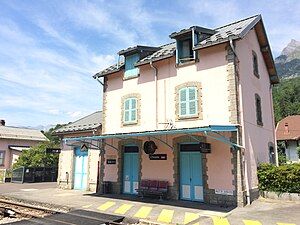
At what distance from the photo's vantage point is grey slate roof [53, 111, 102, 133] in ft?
57.4

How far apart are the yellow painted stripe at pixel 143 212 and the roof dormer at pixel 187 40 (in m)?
7.09

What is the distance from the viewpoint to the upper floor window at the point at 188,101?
13055mm

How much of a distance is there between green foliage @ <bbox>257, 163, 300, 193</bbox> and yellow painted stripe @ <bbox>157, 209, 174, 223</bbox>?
506 cm

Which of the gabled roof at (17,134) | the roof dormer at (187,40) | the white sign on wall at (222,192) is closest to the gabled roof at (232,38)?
the roof dormer at (187,40)

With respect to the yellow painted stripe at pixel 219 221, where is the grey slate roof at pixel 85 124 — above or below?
above

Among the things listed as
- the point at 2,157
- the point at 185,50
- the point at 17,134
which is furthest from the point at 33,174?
the point at 185,50

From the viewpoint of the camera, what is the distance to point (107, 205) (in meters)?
11.9

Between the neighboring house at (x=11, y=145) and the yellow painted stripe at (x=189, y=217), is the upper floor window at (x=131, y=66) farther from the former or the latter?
the neighboring house at (x=11, y=145)

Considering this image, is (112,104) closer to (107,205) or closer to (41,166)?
(107,205)

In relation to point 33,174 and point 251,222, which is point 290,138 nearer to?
point 33,174

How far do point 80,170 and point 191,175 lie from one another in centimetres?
801

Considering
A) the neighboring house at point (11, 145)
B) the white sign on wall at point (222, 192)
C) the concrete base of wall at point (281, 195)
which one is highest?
the neighboring house at point (11, 145)

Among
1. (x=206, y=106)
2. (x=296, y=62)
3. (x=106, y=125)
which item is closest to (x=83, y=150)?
(x=106, y=125)

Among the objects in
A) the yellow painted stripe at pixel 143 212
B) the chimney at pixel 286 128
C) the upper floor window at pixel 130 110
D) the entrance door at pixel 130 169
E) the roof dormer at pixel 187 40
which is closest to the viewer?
the yellow painted stripe at pixel 143 212
